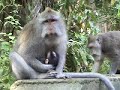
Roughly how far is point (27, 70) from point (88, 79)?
0.85 meters

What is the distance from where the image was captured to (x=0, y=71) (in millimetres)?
6672

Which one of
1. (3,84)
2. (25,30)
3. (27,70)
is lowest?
(3,84)

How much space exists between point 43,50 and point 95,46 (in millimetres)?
2078

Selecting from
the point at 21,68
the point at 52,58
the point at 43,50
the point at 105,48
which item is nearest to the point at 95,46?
the point at 105,48

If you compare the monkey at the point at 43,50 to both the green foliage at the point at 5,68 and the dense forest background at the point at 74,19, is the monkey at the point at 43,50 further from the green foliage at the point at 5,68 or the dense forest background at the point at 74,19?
the dense forest background at the point at 74,19

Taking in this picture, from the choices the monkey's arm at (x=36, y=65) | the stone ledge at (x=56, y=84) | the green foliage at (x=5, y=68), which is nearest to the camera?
the stone ledge at (x=56, y=84)

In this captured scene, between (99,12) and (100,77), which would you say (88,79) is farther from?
(99,12)

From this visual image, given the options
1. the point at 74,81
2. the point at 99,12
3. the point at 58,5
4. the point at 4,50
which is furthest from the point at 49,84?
the point at 99,12

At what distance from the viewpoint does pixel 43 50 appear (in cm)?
524

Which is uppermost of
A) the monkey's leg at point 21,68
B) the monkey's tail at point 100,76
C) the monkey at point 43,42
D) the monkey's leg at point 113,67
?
the monkey at point 43,42

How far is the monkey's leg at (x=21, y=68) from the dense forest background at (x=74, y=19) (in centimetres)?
178

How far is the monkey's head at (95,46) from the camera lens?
7086 millimetres

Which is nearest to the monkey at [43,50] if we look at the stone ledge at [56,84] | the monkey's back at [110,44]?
the stone ledge at [56,84]

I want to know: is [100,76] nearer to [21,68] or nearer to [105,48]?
[21,68]
